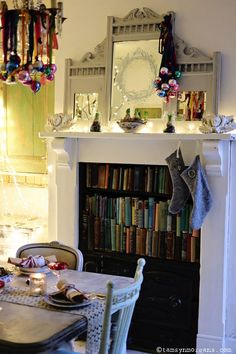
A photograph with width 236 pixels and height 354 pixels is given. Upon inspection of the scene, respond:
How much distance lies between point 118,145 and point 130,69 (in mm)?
588

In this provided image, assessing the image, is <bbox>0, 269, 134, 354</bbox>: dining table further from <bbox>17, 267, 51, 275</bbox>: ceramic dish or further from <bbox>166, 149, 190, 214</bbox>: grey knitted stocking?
<bbox>166, 149, 190, 214</bbox>: grey knitted stocking

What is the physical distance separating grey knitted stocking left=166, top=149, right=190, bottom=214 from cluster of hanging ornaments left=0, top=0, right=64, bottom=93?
1306 mm

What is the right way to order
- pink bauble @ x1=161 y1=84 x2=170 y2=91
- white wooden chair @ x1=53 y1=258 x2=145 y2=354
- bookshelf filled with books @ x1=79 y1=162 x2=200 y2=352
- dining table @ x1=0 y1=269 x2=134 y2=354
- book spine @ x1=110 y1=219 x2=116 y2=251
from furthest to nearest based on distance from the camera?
book spine @ x1=110 y1=219 x2=116 y2=251
bookshelf filled with books @ x1=79 y1=162 x2=200 y2=352
pink bauble @ x1=161 y1=84 x2=170 y2=91
white wooden chair @ x1=53 y1=258 x2=145 y2=354
dining table @ x1=0 y1=269 x2=134 y2=354

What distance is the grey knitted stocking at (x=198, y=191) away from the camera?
3.29 meters

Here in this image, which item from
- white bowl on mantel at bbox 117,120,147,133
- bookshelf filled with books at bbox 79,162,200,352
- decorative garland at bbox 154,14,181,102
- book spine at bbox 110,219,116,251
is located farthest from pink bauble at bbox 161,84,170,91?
book spine at bbox 110,219,116,251

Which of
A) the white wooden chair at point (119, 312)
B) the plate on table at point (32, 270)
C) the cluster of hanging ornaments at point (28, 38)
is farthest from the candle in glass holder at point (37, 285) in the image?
the cluster of hanging ornaments at point (28, 38)

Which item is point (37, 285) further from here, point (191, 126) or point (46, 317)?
point (191, 126)

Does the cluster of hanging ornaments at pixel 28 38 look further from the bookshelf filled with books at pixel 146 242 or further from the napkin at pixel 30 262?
the bookshelf filled with books at pixel 146 242

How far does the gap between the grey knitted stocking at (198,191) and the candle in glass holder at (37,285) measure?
127cm

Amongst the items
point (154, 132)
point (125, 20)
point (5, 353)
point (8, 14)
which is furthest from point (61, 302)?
point (125, 20)

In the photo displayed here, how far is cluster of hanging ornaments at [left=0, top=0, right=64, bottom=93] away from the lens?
227cm

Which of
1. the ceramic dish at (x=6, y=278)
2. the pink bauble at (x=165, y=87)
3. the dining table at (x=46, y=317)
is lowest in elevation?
the dining table at (x=46, y=317)

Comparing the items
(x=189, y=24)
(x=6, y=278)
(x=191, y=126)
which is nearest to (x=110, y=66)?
(x=189, y=24)

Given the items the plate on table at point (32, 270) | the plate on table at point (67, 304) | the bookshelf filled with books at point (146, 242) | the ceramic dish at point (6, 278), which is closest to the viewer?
the plate on table at point (67, 304)
